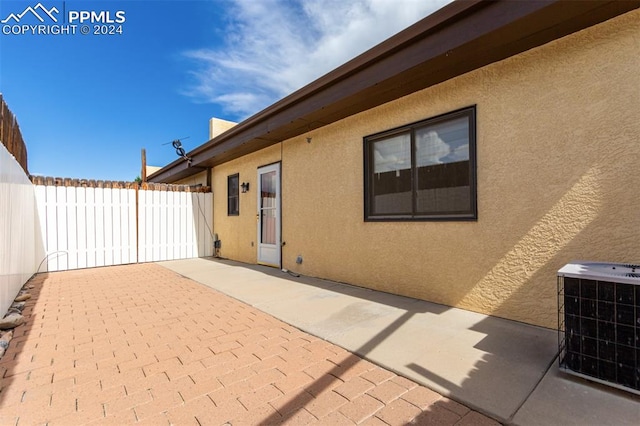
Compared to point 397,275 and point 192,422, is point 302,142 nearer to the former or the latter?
point 397,275

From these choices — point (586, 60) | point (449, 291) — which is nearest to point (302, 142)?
point (449, 291)

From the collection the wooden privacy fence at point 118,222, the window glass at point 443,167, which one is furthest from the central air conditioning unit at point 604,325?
the wooden privacy fence at point 118,222

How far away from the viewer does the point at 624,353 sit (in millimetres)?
1940

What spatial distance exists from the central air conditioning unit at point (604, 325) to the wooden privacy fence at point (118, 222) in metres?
9.63

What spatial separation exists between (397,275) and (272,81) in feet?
29.2

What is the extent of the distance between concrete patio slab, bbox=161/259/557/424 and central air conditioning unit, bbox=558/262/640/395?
0.98ft

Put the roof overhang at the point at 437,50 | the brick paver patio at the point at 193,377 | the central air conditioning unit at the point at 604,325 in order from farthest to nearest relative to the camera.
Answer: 1. the roof overhang at the point at 437,50
2. the central air conditioning unit at the point at 604,325
3. the brick paver patio at the point at 193,377

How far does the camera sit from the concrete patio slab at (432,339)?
204cm

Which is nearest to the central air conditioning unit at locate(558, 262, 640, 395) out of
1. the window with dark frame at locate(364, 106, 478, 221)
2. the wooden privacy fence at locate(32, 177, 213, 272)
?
the window with dark frame at locate(364, 106, 478, 221)

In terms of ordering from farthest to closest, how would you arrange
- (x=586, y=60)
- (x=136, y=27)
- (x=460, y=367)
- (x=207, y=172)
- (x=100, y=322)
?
(x=207, y=172), (x=136, y=27), (x=100, y=322), (x=586, y=60), (x=460, y=367)

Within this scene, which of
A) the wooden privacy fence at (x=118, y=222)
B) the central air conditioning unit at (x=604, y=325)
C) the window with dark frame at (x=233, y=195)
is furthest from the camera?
the window with dark frame at (x=233, y=195)

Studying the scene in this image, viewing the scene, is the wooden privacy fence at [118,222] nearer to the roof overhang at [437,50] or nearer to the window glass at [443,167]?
the roof overhang at [437,50]

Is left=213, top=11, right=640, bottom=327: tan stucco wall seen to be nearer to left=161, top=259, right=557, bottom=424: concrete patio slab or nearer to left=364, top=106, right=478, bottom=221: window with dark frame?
left=364, top=106, right=478, bottom=221: window with dark frame

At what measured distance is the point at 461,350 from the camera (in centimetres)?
261
